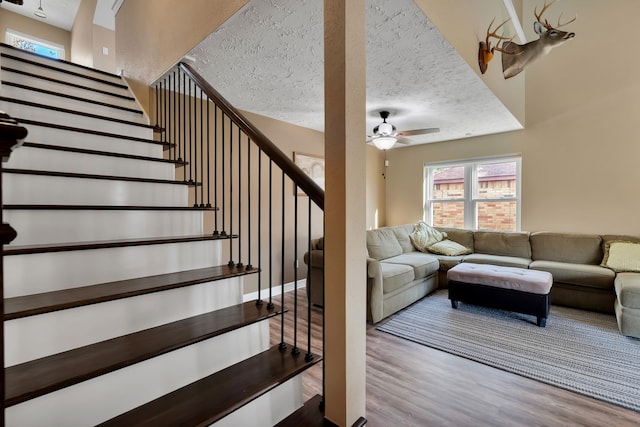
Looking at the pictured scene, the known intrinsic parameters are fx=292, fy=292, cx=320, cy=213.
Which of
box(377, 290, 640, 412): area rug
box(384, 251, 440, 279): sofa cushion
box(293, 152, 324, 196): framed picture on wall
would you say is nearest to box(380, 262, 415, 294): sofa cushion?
box(384, 251, 440, 279): sofa cushion

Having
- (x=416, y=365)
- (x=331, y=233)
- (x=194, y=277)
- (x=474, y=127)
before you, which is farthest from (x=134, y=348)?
(x=474, y=127)

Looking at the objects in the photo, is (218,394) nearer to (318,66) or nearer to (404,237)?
(318,66)

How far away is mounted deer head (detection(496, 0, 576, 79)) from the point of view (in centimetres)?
292

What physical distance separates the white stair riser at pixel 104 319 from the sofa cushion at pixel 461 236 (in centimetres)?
422

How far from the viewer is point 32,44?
559 cm

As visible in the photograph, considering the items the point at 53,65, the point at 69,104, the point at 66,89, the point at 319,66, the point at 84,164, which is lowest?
the point at 84,164

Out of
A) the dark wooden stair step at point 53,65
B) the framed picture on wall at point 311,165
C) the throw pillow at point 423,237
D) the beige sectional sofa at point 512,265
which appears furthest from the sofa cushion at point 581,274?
the dark wooden stair step at point 53,65

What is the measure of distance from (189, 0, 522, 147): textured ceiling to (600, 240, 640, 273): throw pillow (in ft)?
6.60

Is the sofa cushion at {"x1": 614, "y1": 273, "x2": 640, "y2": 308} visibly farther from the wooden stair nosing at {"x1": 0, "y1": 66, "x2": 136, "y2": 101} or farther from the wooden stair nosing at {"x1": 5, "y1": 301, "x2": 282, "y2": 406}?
the wooden stair nosing at {"x1": 0, "y1": 66, "x2": 136, "y2": 101}

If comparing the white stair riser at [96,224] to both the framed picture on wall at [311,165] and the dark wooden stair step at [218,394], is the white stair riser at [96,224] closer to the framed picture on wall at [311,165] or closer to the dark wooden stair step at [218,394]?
the dark wooden stair step at [218,394]

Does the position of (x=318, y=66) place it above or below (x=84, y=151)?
above

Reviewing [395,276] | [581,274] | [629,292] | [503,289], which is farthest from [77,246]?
[581,274]

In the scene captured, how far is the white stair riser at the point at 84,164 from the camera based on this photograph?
174 cm

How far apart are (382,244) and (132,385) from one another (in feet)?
11.2
